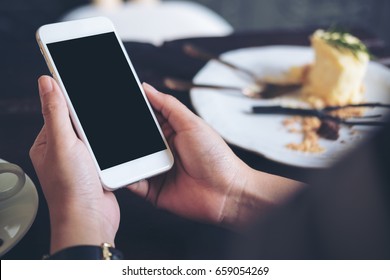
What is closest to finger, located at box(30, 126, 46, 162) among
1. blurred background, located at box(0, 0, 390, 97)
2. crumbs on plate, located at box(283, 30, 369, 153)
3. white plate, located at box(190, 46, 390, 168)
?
white plate, located at box(190, 46, 390, 168)

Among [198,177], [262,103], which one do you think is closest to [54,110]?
[198,177]

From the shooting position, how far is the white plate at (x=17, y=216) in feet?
1.10

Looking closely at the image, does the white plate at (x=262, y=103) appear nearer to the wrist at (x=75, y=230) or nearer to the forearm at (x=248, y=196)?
the forearm at (x=248, y=196)

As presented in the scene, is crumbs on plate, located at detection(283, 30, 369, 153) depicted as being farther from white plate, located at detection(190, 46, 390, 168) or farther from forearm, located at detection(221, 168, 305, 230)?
forearm, located at detection(221, 168, 305, 230)

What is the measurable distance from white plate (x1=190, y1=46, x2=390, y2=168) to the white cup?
21 cm

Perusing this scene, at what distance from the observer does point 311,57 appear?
2.12ft

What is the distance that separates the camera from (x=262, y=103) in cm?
54

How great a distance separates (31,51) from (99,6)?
0.40m

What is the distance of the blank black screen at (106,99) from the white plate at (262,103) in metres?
0.10

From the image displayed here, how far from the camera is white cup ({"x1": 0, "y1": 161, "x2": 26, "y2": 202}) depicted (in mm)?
356

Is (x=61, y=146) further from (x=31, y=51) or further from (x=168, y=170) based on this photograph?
(x=31, y=51)

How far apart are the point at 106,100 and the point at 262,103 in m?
0.23
